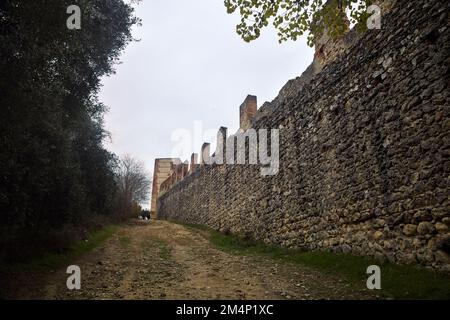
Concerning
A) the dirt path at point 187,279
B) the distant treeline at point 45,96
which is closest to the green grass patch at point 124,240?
the dirt path at point 187,279

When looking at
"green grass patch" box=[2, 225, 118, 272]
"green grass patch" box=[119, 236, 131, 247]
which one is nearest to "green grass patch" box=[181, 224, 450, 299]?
"green grass patch" box=[119, 236, 131, 247]

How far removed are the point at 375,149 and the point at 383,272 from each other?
2559 millimetres

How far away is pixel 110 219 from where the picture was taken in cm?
2072

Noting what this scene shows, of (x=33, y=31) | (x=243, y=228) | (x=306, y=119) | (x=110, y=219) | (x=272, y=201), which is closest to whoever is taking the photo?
(x=33, y=31)

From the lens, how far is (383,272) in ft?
22.1

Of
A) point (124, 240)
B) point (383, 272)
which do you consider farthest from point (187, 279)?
point (124, 240)

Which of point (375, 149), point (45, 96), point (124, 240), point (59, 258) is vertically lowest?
point (59, 258)

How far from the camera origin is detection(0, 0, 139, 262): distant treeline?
6.27 meters

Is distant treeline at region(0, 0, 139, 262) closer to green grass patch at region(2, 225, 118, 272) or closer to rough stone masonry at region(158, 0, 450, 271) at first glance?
green grass patch at region(2, 225, 118, 272)

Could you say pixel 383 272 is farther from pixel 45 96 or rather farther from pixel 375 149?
pixel 45 96

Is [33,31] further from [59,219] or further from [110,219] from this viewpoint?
[110,219]

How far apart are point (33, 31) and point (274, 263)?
7.51m

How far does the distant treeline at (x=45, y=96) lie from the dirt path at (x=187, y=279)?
1531 mm

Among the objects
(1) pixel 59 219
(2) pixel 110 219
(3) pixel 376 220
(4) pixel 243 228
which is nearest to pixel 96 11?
(1) pixel 59 219
